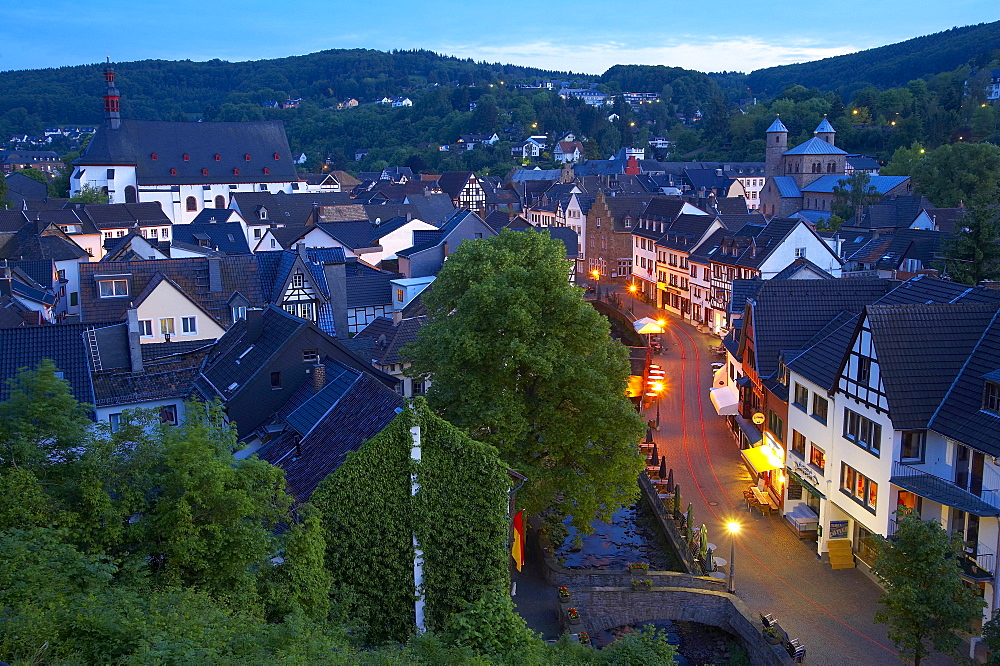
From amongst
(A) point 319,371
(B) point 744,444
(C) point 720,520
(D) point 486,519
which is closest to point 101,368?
(A) point 319,371

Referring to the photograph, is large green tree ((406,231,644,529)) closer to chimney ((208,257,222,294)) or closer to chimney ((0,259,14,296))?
chimney ((208,257,222,294))

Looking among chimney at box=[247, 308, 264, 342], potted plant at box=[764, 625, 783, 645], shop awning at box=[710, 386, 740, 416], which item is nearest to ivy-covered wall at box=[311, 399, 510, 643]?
potted plant at box=[764, 625, 783, 645]

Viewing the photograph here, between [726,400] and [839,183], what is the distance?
72280 millimetres

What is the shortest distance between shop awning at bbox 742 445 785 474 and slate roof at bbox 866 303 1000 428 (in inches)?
306

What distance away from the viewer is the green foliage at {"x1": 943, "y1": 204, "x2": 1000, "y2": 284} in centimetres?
4834

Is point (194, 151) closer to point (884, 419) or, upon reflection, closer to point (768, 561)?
point (768, 561)

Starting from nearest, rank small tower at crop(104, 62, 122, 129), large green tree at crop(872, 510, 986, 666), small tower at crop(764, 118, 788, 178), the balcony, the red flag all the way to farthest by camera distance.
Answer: large green tree at crop(872, 510, 986, 666), the balcony, the red flag, small tower at crop(104, 62, 122, 129), small tower at crop(764, 118, 788, 178)

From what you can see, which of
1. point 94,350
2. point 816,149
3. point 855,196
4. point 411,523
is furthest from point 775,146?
point 411,523

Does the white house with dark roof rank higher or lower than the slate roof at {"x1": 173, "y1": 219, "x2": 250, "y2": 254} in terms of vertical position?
higher

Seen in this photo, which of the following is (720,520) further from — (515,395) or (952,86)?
(952,86)

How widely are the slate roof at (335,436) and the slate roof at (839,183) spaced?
8961 cm

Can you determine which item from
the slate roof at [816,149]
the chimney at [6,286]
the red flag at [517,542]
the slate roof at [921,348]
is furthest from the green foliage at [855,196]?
the chimney at [6,286]

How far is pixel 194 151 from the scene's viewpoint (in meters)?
114

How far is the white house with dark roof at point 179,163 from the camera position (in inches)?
4259
